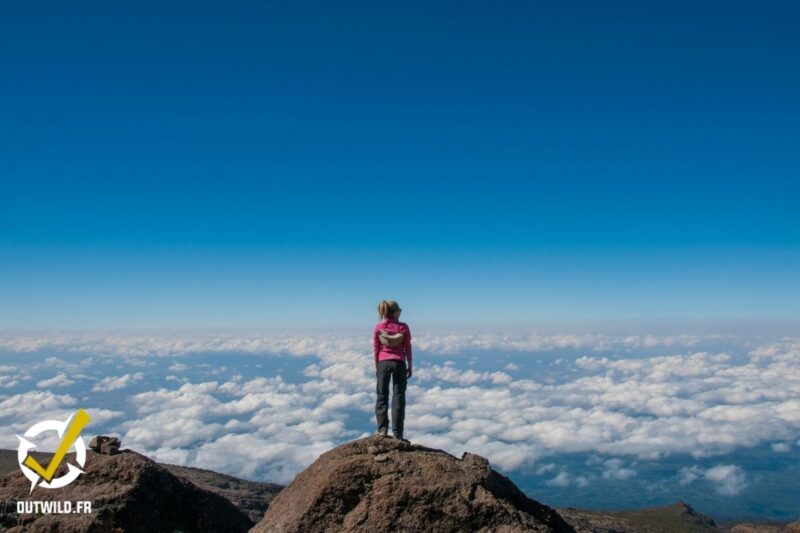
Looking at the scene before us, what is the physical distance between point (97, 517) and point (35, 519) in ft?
4.39

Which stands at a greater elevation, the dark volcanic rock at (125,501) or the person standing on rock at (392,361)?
the person standing on rock at (392,361)

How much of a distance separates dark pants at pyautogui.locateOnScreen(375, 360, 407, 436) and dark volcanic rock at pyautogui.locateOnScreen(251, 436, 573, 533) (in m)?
3.01

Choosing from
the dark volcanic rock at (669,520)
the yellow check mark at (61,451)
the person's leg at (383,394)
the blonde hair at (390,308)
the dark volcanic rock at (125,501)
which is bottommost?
the dark volcanic rock at (669,520)

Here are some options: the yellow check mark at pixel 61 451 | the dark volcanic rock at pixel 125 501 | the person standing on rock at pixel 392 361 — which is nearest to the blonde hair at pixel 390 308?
the person standing on rock at pixel 392 361

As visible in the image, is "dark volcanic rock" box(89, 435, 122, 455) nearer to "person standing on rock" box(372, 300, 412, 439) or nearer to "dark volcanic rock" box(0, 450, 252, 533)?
"dark volcanic rock" box(0, 450, 252, 533)

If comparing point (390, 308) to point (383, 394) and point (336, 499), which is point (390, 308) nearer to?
point (383, 394)

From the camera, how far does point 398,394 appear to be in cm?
1431

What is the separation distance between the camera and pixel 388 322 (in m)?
14.6

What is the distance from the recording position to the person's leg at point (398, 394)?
1422 cm

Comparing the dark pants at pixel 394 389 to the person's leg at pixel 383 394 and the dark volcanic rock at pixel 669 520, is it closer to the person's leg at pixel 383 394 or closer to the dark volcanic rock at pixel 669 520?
the person's leg at pixel 383 394

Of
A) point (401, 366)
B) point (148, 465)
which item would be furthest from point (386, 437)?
point (148, 465)

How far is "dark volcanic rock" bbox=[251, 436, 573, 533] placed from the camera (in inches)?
378

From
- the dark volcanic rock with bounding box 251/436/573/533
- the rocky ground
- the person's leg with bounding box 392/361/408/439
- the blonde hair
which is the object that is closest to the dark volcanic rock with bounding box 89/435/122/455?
the rocky ground

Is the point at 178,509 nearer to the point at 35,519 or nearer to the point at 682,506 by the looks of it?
the point at 35,519
